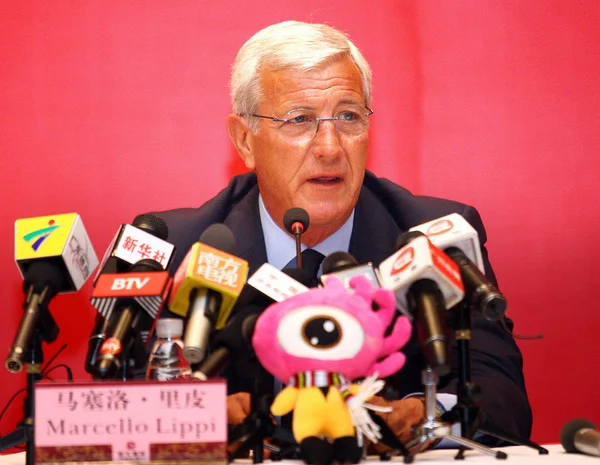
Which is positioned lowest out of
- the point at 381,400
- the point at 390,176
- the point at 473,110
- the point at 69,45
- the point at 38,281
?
the point at 381,400

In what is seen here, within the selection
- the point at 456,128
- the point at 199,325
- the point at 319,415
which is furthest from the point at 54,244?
the point at 456,128

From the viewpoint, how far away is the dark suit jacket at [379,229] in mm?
2125

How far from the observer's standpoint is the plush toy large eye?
130cm

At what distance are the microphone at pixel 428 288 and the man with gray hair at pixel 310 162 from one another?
31.0 inches

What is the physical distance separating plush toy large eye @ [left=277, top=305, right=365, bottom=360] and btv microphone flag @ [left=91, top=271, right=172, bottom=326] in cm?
24

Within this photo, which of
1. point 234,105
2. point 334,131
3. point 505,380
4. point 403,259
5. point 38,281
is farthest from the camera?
point 234,105

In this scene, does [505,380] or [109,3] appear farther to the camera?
[109,3]

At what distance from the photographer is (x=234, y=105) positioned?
266 cm

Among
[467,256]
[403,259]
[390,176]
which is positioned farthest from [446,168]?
[403,259]

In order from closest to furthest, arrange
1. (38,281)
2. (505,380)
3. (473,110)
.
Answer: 1. (38,281)
2. (505,380)
3. (473,110)

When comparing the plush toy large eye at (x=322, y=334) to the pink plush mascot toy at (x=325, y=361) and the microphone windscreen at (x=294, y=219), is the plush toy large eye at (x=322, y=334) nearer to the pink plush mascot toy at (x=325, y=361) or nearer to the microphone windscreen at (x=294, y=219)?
the pink plush mascot toy at (x=325, y=361)

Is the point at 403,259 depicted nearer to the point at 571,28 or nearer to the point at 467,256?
the point at 467,256

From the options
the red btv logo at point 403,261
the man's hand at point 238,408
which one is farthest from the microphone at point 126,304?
the red btv logo at point 403,261

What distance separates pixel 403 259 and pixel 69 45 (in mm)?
1691
